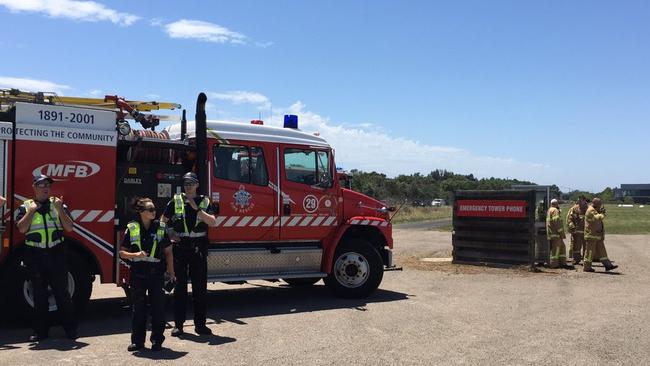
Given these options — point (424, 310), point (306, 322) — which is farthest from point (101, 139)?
point (424, 310)

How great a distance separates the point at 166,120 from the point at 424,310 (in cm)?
513

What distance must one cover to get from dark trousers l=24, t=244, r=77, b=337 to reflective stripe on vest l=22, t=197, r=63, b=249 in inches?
2.9

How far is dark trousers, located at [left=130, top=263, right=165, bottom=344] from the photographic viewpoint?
259 inches

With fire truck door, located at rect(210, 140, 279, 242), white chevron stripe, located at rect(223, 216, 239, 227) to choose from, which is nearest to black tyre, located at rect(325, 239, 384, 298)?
fire truck door, located at rect(210, 140, 279, 242)

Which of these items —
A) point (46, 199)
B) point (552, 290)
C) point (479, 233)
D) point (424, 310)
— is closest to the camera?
point (46, 199)

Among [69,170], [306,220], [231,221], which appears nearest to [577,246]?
[306,220]

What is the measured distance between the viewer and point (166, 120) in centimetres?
963

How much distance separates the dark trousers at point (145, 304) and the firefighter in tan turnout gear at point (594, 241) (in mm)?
11387

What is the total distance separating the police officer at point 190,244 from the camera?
289 inches

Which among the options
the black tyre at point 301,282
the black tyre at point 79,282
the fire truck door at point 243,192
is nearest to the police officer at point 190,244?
the black tyre at point 79,282

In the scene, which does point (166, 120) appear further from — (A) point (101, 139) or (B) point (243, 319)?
(B) point (243, 319)

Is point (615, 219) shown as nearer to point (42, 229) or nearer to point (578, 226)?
point (578, 226)

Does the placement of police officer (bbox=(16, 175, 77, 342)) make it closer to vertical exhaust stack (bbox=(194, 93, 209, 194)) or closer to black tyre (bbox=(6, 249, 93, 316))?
black tyre (bbox=(6, 249, 93, 316))

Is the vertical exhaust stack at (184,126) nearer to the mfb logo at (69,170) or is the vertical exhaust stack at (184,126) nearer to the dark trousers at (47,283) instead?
the mfb logo at (69,170)
